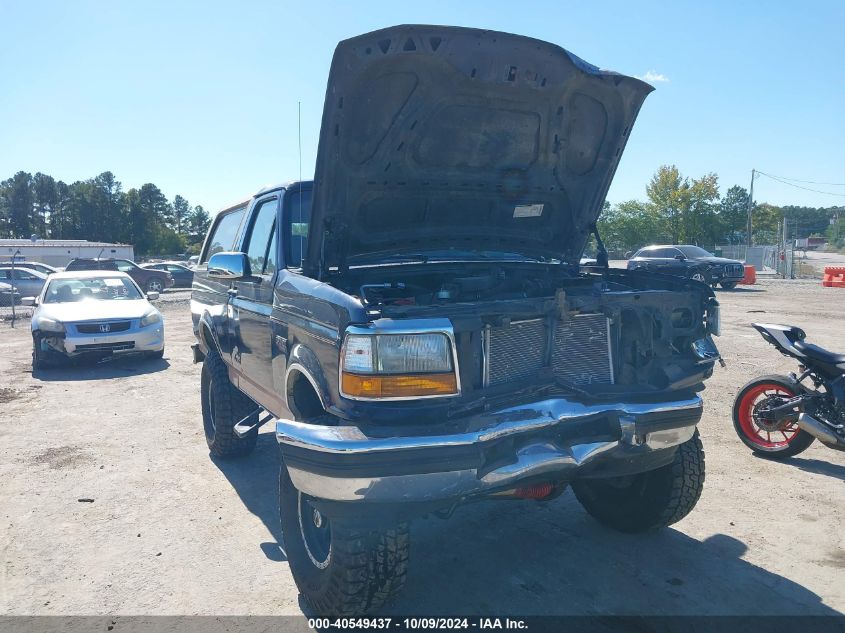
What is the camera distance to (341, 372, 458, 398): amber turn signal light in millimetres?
2527

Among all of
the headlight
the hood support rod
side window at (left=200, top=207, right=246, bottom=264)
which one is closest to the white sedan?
side window at (left=200, top=207, right=246, bottom=264)

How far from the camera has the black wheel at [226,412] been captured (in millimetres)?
4980

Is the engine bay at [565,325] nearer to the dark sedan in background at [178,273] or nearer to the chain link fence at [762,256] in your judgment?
the dark sedan in background at [178,273]

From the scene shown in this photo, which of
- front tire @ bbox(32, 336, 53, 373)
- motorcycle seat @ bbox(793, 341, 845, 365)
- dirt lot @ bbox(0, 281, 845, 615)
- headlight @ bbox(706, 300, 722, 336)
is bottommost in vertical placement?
dirt lot @ bbox(0, 281, 845, 615)

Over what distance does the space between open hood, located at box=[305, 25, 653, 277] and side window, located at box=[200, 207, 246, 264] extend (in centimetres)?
176

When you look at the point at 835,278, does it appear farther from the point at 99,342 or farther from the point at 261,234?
the point at 261,234

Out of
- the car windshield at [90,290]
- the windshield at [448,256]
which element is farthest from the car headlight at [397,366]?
the car windshield at [90,290]

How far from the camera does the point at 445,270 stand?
12.9 ft

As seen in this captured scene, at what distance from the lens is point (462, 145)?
3.63m

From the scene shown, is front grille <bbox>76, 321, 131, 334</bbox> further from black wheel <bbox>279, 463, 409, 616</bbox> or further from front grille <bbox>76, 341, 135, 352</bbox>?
black wheel <bbox>279, 463, 409, 616</bbox>

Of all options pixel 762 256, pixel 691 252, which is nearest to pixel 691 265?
pixel 691 252

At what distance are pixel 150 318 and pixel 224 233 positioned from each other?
5.17 meters

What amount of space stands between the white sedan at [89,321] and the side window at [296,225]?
267 inches

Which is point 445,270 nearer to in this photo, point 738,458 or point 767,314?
point 738,458
